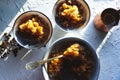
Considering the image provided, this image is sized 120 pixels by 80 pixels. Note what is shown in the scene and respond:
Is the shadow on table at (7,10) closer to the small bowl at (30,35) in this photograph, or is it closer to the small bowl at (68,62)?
the small bowl at (30,35)

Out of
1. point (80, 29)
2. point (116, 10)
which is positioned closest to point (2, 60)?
point (80, 29)

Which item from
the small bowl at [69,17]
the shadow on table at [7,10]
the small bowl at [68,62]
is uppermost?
the shadow on table at [7,10]

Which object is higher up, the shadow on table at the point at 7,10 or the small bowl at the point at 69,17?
the shadow on table at the point at 7,10

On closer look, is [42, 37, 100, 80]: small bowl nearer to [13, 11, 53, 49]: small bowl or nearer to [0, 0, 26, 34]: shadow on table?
[13, 11, 53, 49]: small bowl

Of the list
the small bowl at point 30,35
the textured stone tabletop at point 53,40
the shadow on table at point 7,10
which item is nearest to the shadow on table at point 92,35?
the textured stone tabletop at point 53,40

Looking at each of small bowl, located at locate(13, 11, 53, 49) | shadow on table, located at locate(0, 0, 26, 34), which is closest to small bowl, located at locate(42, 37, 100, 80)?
small bowl, located at locate(13, 11, 53, 49)

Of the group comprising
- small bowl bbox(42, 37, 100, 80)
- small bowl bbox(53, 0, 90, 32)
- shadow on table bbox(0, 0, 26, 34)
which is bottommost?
small bowl bbox(42, 37, 100, 80)

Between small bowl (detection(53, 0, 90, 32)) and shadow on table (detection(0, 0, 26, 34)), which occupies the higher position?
shadow on table (detection(0, 0, 26, 34))
